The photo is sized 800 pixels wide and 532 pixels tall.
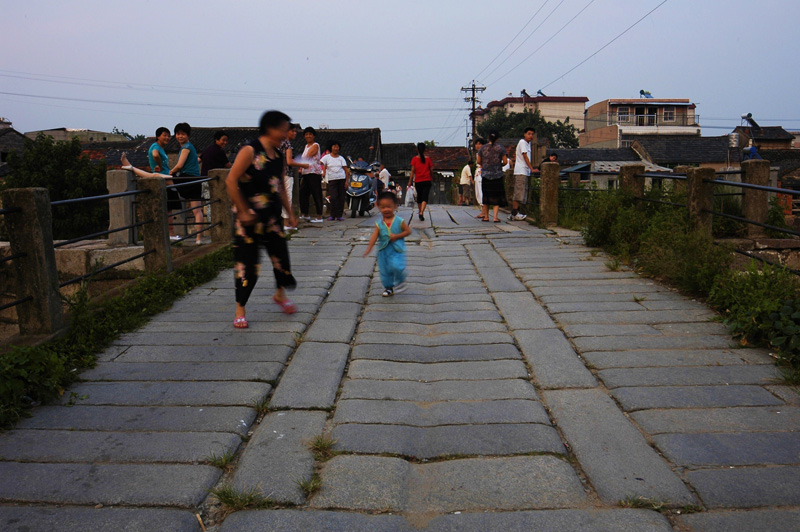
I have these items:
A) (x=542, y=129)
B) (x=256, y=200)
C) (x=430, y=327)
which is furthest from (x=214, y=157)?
(x=542, y=129)

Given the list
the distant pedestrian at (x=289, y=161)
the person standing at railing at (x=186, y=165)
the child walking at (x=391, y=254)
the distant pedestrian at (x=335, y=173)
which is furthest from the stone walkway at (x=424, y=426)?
the distant pedestrian at (x=335, y=173)

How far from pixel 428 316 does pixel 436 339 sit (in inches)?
27.5

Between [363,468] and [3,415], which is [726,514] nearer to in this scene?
Answer: [363,468]

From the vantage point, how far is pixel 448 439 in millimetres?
3162

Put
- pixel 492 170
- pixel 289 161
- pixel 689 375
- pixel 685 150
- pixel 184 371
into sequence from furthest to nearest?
pixel 685 150 → pixel 492 170 → pixel 289 161 → pixel 184 371 → pixel 689 375

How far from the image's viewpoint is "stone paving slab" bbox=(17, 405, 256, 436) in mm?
3283

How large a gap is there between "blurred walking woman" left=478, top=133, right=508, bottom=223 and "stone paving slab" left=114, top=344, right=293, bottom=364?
776 centimetres

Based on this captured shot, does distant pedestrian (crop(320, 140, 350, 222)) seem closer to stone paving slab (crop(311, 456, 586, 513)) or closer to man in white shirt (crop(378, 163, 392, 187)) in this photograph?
stone paving slab (crop(311, 456, 586, 513))

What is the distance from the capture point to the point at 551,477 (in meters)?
2.79

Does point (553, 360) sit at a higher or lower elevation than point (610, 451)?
higher

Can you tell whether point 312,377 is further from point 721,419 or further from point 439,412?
point 721,419

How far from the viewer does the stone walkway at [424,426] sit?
2.54 metres

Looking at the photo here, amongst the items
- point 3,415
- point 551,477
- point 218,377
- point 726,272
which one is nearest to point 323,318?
point 218,377

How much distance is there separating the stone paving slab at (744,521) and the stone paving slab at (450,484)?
0.41 meters
